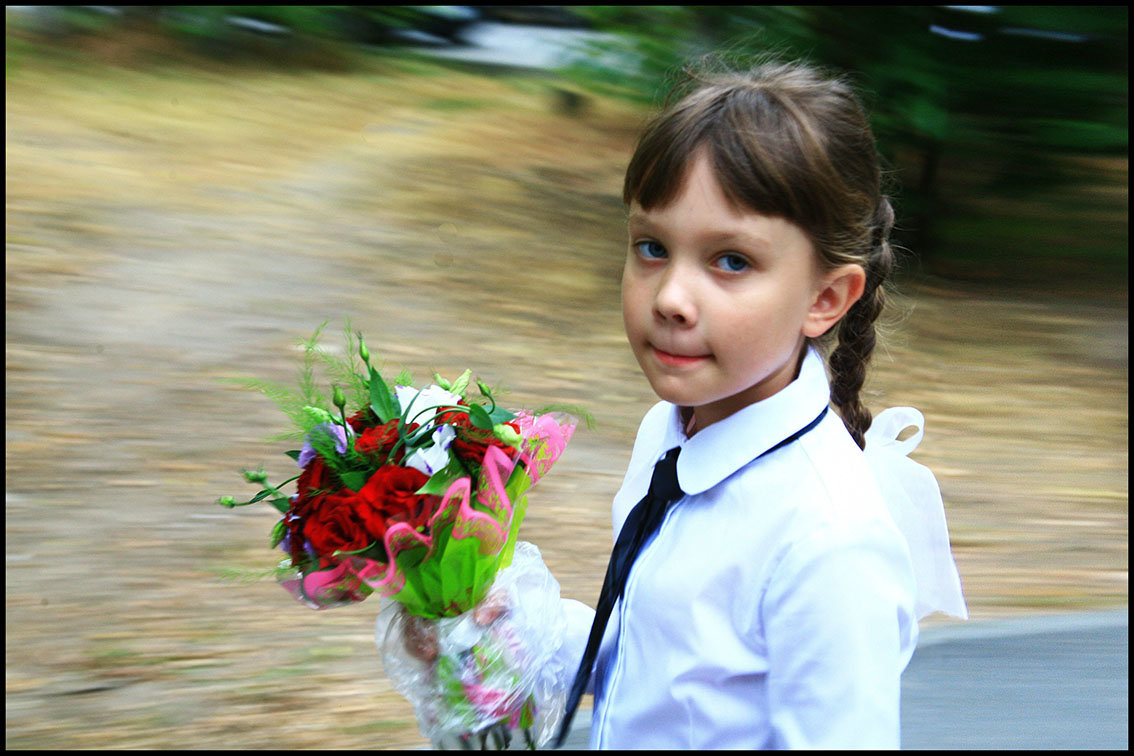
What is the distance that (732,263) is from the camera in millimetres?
1710

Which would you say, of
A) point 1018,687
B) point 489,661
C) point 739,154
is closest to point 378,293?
point 1018,687

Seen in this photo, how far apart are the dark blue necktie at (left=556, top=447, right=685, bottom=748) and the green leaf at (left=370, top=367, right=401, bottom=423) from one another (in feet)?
1.44

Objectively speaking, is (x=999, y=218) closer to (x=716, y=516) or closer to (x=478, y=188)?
(x=478, y=188)

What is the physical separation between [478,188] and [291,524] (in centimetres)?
624

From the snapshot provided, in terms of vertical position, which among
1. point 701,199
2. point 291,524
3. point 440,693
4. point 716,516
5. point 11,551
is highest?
point 701,199

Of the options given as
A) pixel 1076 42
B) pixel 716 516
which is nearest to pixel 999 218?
pixel 1076 42

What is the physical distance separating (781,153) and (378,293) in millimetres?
5090

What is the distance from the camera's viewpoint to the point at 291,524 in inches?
75.7

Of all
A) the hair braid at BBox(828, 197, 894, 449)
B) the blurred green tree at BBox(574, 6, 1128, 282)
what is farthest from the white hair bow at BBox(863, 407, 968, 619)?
the blurred green tree at BBox(574, 6, 1128, 282)

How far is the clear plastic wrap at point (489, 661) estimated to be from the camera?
1.92 m

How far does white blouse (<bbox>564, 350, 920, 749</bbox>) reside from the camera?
157 cm

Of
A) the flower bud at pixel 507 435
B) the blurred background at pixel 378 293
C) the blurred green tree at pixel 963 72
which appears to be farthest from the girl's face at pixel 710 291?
the blurred green tree at pixel 963 72

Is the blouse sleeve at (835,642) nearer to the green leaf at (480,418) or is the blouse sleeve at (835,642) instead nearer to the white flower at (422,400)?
the green leaf at (480,418)

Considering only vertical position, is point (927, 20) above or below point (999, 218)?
above
